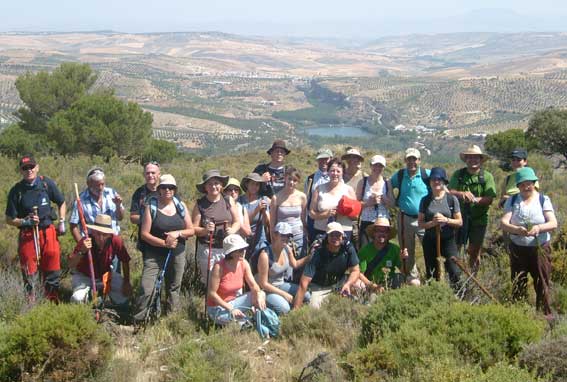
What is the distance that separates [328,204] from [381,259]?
82 centimetres

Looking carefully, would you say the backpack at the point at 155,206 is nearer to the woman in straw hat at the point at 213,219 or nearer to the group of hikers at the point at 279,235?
the group of hikers at the point at 279,235

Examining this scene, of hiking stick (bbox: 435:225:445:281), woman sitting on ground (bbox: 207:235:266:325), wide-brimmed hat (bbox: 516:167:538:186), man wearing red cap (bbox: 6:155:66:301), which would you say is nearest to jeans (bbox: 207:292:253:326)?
woman sitting on ground (bbox: 207:235:266:325)

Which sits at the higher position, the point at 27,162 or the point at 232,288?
the point at 27,162

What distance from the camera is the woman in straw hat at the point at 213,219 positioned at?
237 inches

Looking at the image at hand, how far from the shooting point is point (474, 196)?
6539 mm

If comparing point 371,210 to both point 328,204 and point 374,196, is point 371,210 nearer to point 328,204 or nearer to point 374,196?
point 374,196

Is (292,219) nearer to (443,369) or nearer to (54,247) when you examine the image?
(54,247)

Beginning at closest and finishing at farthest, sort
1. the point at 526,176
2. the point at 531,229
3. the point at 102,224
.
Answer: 1. the point at 531,229
2. the point at 526,176
3. the point at 102,224

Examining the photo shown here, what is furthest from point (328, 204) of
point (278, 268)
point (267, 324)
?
point (267, 324)

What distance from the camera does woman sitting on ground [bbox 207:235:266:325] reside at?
5520mm

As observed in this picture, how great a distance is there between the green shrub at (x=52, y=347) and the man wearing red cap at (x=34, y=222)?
5.21ft

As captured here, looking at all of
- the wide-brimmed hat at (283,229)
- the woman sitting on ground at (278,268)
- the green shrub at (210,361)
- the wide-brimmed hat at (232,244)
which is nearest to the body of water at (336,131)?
the woman sitting on ground at (278,268)

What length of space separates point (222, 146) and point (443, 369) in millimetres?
Result: 74941

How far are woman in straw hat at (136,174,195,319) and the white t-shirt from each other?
3104mm
